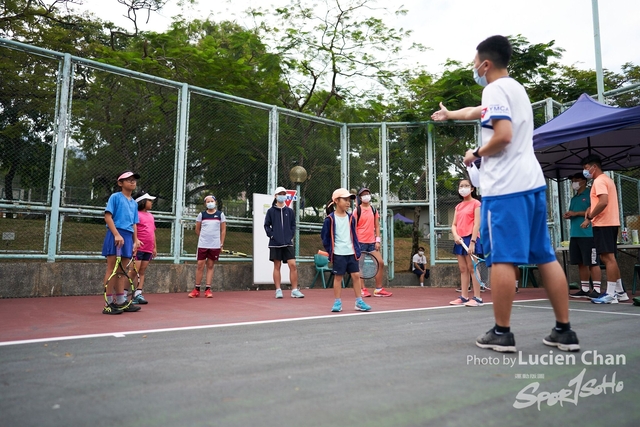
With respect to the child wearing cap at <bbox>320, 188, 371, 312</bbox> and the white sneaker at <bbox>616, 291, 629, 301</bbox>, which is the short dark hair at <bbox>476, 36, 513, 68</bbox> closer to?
the child wearing cap at <bbox>320, 188, 371, 312</bbox>

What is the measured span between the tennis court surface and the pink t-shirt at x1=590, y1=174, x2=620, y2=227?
276cm

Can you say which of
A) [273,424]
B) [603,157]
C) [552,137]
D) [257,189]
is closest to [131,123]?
[257,189]

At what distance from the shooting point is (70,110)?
8469 millimetres

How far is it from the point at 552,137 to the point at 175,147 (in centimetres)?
677

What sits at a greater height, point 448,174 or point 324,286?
point 448,174

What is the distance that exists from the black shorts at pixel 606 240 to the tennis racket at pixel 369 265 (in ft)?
12.3

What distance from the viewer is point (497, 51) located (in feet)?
12.3

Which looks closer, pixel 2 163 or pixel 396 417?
pixel 396 417

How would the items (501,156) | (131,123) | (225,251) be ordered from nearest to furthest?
(501,156), (131,123), (225,251)

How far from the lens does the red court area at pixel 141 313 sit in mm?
4724

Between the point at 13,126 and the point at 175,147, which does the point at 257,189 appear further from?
the point at 13,126

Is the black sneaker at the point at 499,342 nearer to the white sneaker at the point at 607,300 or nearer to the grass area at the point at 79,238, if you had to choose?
the white sneaker at the point at 607,300

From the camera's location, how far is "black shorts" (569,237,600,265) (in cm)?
822

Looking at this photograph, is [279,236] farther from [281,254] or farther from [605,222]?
[605,222]
